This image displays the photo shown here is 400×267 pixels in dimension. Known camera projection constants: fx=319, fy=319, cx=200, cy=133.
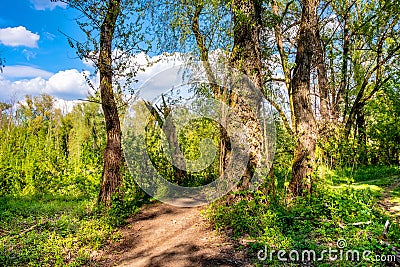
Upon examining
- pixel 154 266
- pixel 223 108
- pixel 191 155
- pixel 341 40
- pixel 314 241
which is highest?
pixel 341 40

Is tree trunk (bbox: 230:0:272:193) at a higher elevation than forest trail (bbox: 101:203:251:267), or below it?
higher

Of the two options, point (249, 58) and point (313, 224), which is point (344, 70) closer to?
point (249, 58)

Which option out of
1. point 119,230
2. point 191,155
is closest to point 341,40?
point 191,155

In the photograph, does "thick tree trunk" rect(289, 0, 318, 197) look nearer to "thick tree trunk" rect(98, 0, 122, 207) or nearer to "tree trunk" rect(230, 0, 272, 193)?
"tree trunk" rect(230, 0, 272, 193)

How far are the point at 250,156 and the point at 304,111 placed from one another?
4.50ft

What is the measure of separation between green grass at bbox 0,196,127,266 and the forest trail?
32cm

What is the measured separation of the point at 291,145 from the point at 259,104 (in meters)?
1.45

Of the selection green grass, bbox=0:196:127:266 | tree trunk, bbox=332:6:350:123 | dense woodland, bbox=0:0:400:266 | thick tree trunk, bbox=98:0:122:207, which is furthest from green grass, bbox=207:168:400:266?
tree trunk, bbox=332:6:350:123

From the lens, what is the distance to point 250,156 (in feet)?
17.7

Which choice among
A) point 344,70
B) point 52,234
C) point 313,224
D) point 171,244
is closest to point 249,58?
point 313,224

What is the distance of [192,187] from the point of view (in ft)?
28.3

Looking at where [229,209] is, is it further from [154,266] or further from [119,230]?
[119,230]

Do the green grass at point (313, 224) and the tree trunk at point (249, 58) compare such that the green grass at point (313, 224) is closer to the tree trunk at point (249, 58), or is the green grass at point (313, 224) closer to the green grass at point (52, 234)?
the tree trunk at point (249, 58)

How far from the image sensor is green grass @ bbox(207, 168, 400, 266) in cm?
379
